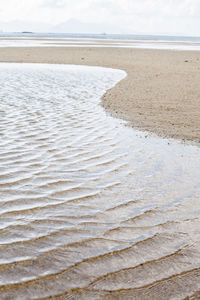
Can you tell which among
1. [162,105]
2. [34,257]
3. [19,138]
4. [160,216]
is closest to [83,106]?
[162,105]

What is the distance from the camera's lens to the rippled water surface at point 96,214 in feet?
9.12

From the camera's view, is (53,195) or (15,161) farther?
(15,161)

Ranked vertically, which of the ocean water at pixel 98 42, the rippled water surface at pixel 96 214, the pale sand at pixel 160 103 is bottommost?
the rippled water surface at pixel 96 214

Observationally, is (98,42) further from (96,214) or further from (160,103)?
(96,214)

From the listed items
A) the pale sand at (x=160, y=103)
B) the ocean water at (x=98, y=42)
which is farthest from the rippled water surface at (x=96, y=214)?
the ocean water at (x=98, y=42)

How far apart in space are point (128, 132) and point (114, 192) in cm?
308

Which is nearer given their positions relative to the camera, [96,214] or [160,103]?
[96,214]

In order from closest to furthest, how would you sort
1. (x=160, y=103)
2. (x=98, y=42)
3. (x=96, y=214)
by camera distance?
(x=96, y=214)
(x=160, y=103)
(x=98, y=42)

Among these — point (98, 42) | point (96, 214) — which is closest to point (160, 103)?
point (96, 214)

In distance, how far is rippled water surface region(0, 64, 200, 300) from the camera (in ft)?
9.12

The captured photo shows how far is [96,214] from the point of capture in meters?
3.85

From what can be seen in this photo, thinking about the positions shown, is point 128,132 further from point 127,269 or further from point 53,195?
point 127,269

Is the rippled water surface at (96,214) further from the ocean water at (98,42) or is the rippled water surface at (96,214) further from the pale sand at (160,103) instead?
the ocean water at (98,42)

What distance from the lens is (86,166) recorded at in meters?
5.21
